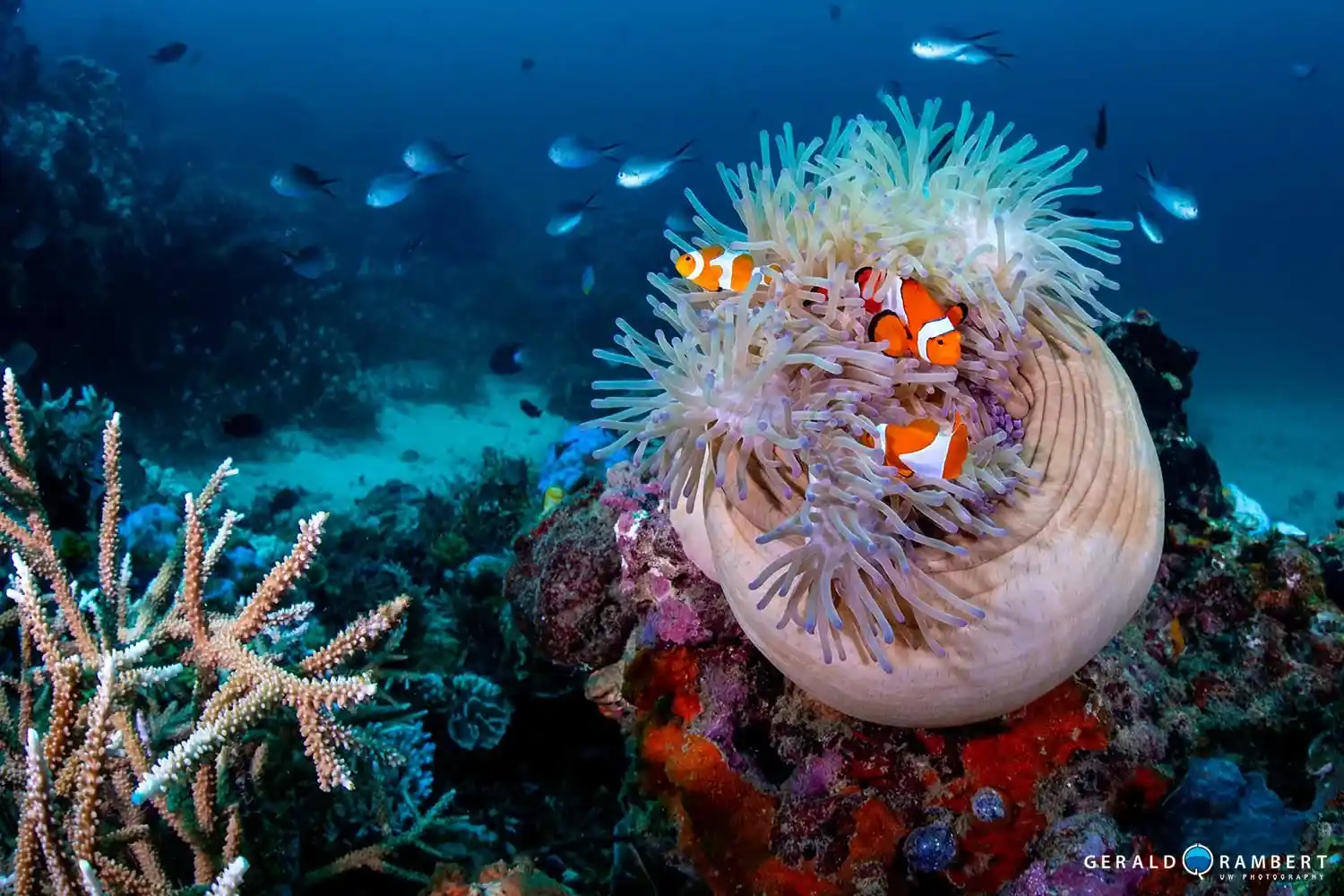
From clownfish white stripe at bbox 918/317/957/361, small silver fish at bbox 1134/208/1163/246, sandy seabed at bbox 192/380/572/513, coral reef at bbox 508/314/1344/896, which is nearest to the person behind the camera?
clownfish white stripe at bbox 918/317/957/361

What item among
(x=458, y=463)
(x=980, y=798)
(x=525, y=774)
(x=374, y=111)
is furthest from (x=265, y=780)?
(x=374, y=111)

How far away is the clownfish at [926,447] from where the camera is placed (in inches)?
59.1

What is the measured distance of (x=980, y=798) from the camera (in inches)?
79.0

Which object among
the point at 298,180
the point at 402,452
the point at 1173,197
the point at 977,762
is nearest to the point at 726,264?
the point at 977,762

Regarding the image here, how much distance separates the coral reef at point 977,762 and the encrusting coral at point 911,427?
0.89ft

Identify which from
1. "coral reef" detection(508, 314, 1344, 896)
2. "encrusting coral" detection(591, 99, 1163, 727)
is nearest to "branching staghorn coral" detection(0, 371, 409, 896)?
"coral reef" detection(508, 314, 1344, 896)

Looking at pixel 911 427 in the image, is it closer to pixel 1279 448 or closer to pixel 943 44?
pixel 943 44

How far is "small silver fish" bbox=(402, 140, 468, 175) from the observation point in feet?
28.5

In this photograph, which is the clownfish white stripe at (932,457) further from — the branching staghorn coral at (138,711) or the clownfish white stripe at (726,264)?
the branching staghorn coral at (138,711)

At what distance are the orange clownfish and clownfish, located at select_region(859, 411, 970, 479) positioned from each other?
35 cm

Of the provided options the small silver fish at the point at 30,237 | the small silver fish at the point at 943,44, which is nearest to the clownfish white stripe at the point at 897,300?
the small silver fish at the point at 943,44

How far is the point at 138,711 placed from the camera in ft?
6.79

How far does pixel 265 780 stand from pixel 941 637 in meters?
1.76

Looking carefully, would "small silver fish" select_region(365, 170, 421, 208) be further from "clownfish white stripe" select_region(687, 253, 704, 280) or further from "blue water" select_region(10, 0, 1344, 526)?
"blue water" select_region(10, 0, 1344, 526)
